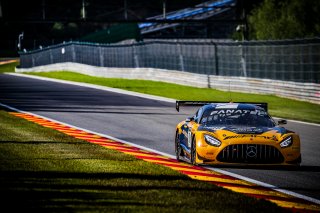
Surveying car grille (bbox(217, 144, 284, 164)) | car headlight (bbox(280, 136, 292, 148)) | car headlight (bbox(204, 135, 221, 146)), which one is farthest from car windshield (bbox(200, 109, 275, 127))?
car grille (bbox(217, 144, 284, 164))

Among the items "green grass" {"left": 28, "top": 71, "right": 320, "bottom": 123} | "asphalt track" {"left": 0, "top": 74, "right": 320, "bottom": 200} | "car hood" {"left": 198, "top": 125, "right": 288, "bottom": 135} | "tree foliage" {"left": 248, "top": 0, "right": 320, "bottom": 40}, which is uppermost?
"tree foliage" {"left": 248, "top": 0, "right": 320, "bottom": 40}

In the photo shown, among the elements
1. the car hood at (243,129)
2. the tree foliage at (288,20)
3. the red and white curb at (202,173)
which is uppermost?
the tree foliage at (288,20)

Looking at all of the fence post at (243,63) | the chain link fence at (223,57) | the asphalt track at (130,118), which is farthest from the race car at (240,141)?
the fence post at (243,63)

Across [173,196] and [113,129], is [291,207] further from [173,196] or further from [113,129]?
[113,129]

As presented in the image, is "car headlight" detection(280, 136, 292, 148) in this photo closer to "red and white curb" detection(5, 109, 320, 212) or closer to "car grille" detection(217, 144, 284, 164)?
"car grille" detection(217, 144, 284, 164)

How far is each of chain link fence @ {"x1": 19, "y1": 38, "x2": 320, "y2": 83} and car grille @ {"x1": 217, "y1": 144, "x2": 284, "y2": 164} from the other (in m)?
19.0

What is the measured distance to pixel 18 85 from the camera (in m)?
46.6

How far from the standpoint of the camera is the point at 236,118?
15.6m

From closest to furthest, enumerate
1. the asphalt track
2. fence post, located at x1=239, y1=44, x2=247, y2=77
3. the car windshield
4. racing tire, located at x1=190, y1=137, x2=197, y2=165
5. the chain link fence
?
the asphalt track
racing tire, located at x1=190, y1=137, x2=197, y2=165
the car windshield
the chain link fence
fence post, located at x1=239, y1=44, x2=247, y2=77

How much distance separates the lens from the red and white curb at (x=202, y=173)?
37.0 ft

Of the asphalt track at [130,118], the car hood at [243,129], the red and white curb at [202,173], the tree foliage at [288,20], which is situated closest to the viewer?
the red and white curb at [202,173]

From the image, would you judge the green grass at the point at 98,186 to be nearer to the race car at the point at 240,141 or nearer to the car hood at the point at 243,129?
the race car at the point at 240,141

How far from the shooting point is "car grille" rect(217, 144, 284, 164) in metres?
14.4

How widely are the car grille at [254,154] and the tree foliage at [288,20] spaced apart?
217ft
